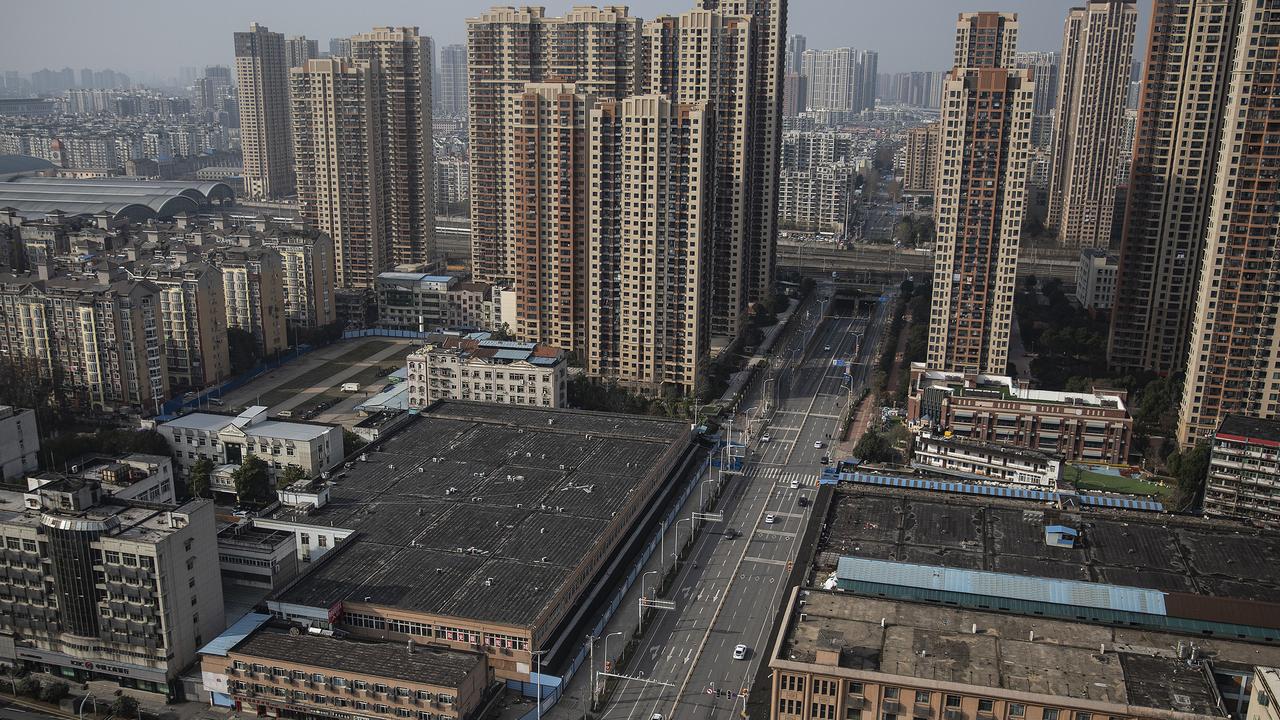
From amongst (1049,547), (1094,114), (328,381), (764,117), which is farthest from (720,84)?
(1094,114)

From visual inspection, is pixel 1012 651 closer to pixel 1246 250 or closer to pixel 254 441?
pixel 1246 250

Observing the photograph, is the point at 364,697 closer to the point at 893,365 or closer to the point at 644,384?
the point at 644,384

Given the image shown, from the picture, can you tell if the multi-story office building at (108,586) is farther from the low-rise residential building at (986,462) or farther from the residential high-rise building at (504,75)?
the residential high-rise building at (504,75)

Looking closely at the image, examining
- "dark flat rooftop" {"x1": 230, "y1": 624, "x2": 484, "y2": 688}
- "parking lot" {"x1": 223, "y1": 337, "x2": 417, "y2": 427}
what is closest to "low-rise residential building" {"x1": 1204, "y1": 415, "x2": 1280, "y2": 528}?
"dark flat rooftop" {"x1": 230, "y1": 624, "x2": 484, "y2": 688}

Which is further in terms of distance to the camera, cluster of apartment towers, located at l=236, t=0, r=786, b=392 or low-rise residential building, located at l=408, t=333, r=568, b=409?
cluster of apartment towers, located at l=236, t=0, r=786, b=392

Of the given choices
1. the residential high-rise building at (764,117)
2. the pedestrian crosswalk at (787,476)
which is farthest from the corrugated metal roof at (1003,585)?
the residential high-rise building at (764,117)

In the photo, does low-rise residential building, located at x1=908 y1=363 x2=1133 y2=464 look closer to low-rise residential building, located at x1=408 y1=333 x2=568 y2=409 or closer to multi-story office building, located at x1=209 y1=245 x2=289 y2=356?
low-rise residential building, located at x1=408 y1=333 x2=568 y2=409

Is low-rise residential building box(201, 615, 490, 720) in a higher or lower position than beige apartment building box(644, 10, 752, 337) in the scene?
lower
